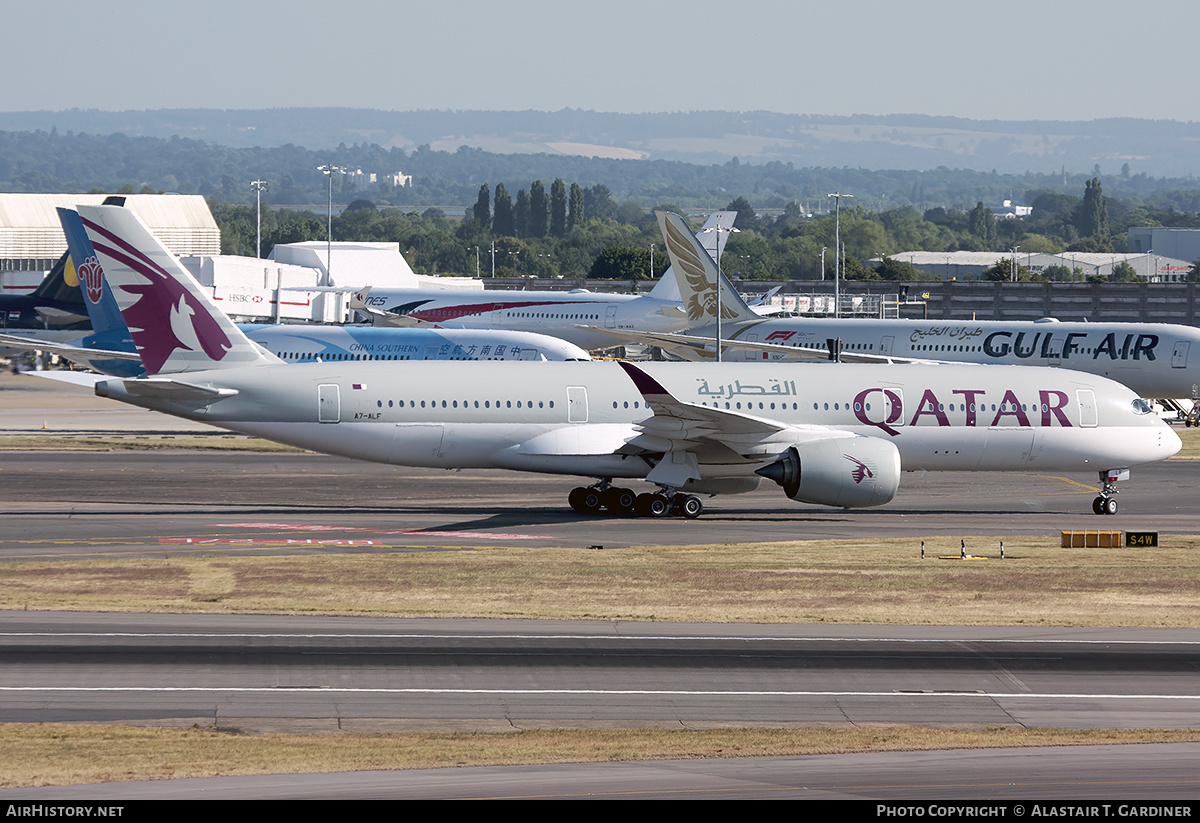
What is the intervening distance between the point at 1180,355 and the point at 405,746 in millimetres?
56460

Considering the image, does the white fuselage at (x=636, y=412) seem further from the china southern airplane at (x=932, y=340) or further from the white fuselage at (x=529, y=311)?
the white fuselage at (x=529, y=311)

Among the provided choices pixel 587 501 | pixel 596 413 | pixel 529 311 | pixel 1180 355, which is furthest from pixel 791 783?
pixel 529 311

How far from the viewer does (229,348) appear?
39.6 meters

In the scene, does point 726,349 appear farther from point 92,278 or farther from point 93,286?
point 92,278

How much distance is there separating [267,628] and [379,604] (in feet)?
9.17

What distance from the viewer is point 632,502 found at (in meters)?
40.1

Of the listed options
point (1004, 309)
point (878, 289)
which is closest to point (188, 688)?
point (1004, 309)

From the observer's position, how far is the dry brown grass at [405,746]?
16.4 metres

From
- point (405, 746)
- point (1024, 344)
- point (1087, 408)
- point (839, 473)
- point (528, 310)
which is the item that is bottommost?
point (405, 746)

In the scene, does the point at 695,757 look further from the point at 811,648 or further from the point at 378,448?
the point at 378,448

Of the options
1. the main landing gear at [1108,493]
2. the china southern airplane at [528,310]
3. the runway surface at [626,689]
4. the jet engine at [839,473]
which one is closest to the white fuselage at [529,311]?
the china southern airplane at [528,310]

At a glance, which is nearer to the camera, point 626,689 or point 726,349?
point 626,689

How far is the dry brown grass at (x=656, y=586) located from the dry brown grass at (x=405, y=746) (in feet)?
25.5

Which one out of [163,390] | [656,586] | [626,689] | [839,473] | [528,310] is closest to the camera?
[626,689]
